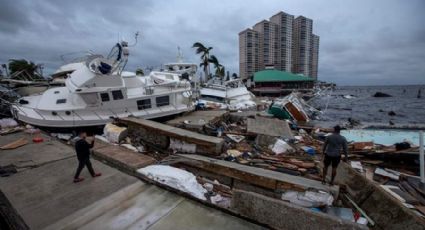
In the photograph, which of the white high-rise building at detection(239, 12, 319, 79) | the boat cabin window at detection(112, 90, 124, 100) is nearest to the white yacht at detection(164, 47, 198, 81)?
the boat cabin window at detection(112, 90, 124, 100)

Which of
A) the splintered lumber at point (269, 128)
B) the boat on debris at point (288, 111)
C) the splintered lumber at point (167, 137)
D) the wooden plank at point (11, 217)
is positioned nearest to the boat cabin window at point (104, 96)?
the splintered lumber at point (167, 137)

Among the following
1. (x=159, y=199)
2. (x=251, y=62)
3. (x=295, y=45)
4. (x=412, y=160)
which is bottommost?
(x=412, y=160)

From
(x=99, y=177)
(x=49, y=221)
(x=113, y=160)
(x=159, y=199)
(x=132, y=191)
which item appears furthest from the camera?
(x=113, y=160)

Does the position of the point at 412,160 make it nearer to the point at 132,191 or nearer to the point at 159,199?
the point at 159,199

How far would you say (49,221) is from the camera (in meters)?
3.56

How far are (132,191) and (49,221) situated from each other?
4.62 ft

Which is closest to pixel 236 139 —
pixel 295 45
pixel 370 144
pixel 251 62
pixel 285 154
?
pixel 285 154

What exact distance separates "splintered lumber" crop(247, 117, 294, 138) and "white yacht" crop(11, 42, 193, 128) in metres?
5.59

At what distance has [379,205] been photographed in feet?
15.2

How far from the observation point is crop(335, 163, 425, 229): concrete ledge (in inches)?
160

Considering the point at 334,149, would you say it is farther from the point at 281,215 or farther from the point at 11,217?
the point at 11,217

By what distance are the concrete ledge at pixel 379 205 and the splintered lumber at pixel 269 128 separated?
4556 millimetres

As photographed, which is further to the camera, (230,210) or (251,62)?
(251,62)

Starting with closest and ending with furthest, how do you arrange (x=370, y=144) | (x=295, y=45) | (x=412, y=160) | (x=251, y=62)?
(x=412, y=160) → (x=370, y=144) → (x=251, y=62) → (x=295, y=45)
